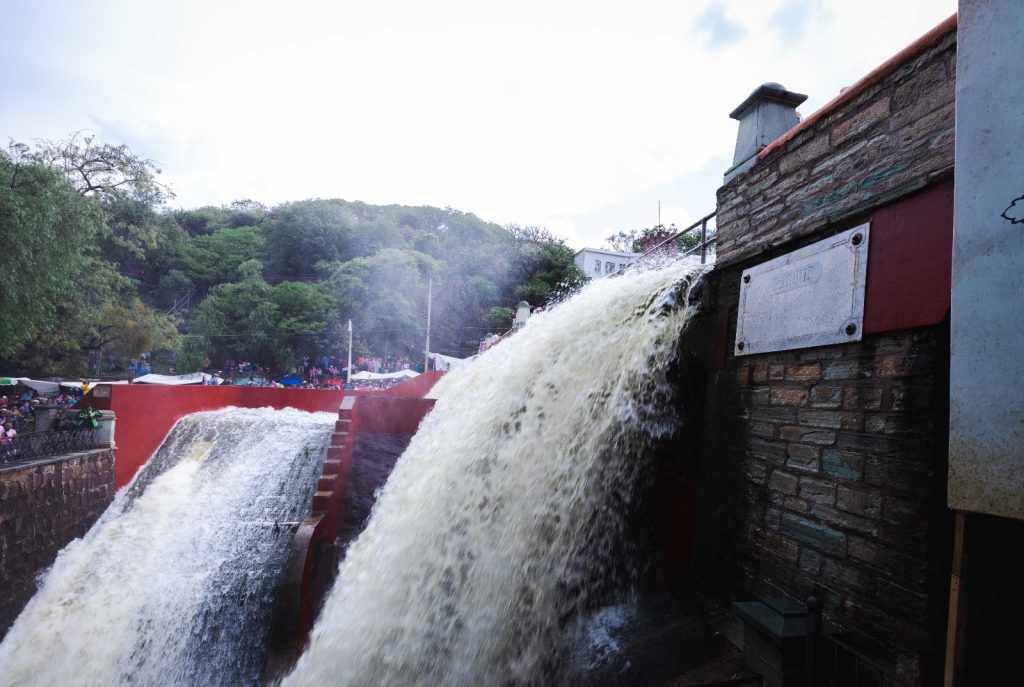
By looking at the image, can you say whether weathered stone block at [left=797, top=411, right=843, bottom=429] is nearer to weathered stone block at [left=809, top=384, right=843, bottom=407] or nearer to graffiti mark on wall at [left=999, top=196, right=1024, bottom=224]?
weathered stone block at [left=809, top=384, right=843, bottom=407]

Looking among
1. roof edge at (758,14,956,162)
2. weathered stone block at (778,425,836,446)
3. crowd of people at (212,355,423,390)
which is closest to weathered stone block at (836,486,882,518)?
weathered stone block at (778,425,836,446)

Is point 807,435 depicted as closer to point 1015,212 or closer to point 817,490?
point 817,490

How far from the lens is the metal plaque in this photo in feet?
9.33

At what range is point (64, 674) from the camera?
6207 mm

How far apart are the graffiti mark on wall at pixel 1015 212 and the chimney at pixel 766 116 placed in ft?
7.72

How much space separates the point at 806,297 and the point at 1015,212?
139cm

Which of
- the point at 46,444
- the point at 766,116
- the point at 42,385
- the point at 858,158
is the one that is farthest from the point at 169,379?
the point at 858,158

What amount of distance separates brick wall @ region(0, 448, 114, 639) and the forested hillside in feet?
19.8

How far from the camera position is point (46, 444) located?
364 inches

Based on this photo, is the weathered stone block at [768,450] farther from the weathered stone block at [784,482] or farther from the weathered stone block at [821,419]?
the weathered stone block at [821,419]

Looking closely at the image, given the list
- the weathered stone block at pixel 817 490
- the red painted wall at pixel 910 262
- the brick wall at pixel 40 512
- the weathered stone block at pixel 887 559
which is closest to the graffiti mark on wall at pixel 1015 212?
the red painted wall at pixel 910 262

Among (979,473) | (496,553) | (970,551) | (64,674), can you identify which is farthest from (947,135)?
(64,674)

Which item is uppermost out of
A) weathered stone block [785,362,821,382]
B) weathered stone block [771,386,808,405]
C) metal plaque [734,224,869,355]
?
metal plaque [734,224,869,355]

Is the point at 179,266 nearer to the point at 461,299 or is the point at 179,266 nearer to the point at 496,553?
the point at 461,299
